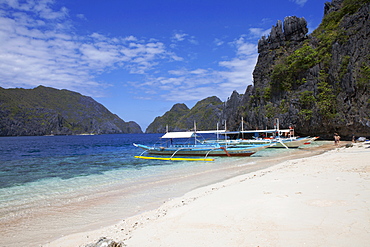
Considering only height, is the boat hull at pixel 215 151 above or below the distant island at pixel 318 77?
below

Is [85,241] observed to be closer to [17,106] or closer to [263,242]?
[263,242]

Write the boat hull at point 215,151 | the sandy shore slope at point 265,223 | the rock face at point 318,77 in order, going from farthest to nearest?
1. the rock face at point 318,77
2. the boat hull at point 215,151
3. the sandy shore slope at point 265,223

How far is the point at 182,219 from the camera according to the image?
5328mm

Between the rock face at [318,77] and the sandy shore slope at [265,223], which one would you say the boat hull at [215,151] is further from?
the rock face at [318,77]

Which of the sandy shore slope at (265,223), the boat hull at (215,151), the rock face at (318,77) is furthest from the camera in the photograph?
the rock face at (318,77)

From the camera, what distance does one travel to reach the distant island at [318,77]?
36.0m

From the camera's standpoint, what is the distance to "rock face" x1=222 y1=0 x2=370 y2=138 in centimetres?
3594

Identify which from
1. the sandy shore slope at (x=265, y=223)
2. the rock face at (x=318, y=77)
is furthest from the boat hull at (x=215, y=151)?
the rock face at (x=318, y=77)

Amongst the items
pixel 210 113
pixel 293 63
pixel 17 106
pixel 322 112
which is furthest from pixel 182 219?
pixel 17 106

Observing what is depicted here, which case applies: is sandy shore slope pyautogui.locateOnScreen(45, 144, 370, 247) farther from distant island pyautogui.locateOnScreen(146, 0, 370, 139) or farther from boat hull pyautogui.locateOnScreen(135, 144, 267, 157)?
distant island pyautogui.locateOnScreen(146, 0, 370, 139)

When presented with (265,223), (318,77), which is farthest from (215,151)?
(318,77)

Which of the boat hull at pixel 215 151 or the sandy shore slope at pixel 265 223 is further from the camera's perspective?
the boat hull at pixel 215 151

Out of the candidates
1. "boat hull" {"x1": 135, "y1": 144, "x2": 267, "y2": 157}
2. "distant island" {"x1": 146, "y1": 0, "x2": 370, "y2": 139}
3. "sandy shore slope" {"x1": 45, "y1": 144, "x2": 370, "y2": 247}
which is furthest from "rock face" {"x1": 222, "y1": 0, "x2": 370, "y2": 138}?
"sandy shore slope" {"x1": 45, "y1": 144, "x2": 370, "y2": 247}

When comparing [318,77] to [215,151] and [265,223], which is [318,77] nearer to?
[215,151]
